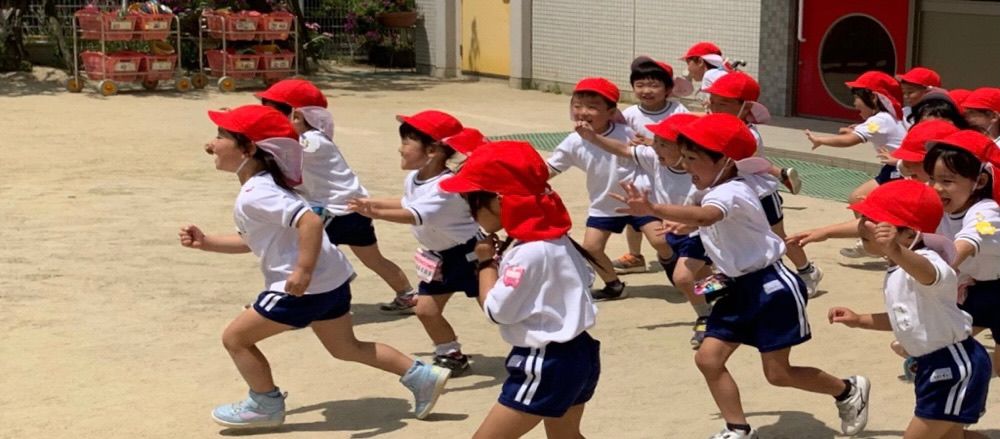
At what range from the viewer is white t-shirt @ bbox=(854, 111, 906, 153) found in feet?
29.7

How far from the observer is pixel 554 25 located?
20.7 meters

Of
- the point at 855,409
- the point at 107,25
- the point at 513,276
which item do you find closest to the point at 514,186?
the point at 513,276

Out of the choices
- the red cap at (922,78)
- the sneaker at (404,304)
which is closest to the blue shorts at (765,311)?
the sneaker at (404,304)

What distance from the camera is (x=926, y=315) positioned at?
5066mm

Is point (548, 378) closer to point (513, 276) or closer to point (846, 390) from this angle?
point (513, 276)

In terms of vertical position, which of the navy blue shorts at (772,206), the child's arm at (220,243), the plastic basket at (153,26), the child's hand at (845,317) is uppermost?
the plastic basket at (153,26)

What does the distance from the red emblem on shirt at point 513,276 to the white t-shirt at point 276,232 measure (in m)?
1.38

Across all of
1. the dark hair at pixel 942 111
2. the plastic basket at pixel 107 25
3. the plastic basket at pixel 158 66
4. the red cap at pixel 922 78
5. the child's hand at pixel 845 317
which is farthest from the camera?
the plastic basket at pixel 158 66

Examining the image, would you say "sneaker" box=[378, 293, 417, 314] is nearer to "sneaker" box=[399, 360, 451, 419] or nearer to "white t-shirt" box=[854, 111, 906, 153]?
"sneaker" box=[399, 360, 451, 419]

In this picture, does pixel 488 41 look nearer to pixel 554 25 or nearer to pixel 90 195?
pixel 554 25

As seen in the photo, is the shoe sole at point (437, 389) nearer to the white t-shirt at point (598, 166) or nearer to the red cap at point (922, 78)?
the white t-shirt at point (598, 166)

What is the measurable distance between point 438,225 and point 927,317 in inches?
103

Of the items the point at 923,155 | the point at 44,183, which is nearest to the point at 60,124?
the point at 44,183

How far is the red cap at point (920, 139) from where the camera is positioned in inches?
244
